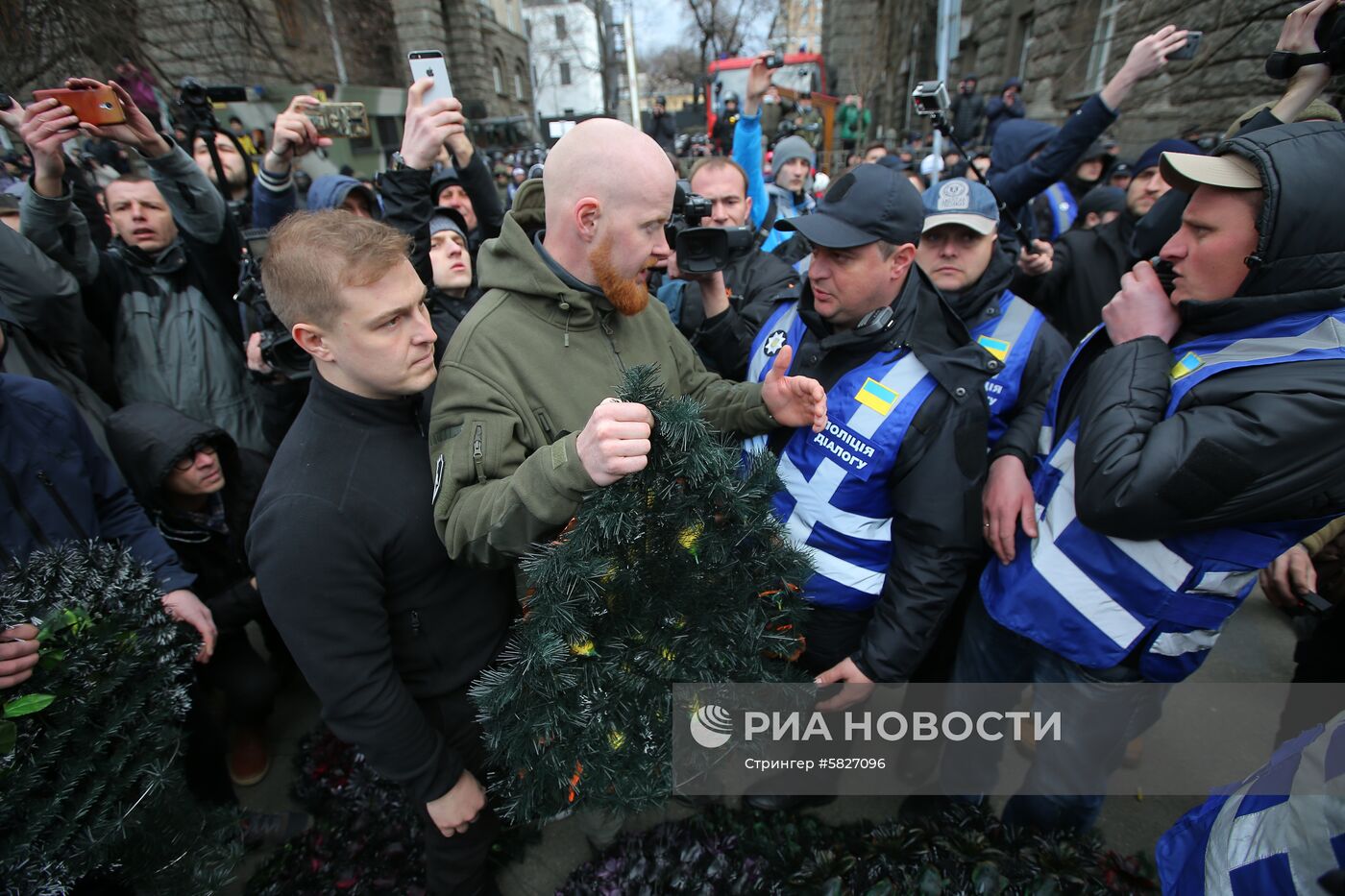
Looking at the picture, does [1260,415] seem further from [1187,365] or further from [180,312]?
[180,312]

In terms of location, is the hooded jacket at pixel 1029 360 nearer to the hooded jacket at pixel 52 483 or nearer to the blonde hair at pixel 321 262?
the blonde hair at pixel 321 262

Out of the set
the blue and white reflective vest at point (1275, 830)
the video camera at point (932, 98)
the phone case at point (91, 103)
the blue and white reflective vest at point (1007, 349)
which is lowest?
the blue and white reflective vest at point (1275, 830)

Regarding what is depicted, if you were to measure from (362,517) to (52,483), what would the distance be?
1.28 metres

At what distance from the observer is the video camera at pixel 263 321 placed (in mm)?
2217

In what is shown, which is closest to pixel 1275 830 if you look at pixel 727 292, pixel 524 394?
pixel 524 394

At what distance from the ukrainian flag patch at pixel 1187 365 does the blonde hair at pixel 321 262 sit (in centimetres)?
199

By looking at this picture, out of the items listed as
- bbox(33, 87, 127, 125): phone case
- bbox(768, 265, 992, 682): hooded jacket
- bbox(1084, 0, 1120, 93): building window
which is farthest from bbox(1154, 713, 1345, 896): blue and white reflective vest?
bbox(1084, 0, 1120, 93): building window

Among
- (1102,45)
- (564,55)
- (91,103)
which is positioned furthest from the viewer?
(564,55)

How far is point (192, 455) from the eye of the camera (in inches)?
93.7

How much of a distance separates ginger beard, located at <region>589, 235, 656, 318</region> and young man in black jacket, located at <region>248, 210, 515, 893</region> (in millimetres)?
458

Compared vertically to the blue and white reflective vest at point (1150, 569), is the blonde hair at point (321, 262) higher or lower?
higher

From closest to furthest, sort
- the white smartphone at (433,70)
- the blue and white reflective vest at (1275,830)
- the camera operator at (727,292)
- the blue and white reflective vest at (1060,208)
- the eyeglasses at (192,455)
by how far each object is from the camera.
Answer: the blue and white reflective vest at (1275,830), the white smartphone at (433,70), the eyeglasses at (192,455), the camera operator at (727,292), the blue and white reflective vest at (1060,208)

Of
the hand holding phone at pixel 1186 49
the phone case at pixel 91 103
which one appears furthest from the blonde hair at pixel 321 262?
the hand holding phone at pixel 1186 49

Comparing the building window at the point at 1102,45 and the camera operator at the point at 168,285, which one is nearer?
the camera operator at the point at 168,285
